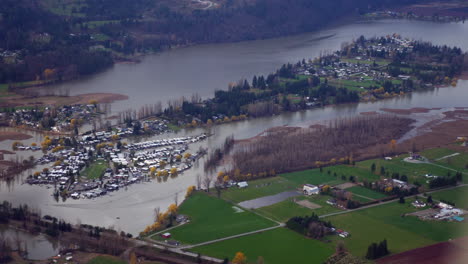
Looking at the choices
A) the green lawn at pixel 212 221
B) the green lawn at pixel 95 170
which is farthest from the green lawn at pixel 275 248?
the green lawn at pixel 95 170

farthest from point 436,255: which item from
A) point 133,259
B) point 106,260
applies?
point 106,260

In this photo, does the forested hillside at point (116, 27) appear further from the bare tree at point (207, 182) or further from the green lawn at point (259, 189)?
the green lawn at point (259, 189)

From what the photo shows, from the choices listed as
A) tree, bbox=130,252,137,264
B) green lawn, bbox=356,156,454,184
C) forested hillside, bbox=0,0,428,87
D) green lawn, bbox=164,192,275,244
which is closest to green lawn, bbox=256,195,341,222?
green lawn, bbox=164,192,275,244

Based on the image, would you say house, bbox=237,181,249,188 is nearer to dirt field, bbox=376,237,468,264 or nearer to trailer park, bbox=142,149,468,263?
trailer park, bbox=142,149,468,263

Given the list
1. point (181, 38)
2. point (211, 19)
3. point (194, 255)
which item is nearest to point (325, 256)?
point (194, 255)

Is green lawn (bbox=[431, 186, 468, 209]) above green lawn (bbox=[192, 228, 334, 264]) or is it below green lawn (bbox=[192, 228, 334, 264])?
above
